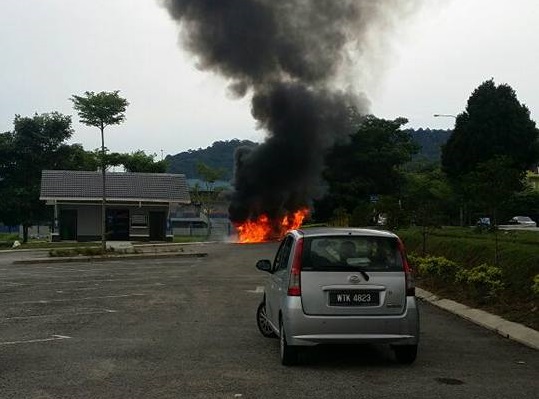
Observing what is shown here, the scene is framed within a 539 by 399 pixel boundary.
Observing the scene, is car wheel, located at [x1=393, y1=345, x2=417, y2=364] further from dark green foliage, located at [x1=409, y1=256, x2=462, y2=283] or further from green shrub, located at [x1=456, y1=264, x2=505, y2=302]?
dark green foliage, located at [x1=409, y1=256, x2=462, y2=283]

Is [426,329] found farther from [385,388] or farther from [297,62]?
[297,62]

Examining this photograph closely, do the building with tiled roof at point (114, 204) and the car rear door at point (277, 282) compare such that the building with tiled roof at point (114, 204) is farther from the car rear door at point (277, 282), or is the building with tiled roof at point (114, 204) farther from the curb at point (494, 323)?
the car rear door at point (277, 282)

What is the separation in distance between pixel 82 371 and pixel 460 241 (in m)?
11.4

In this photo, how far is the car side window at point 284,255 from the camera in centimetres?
777

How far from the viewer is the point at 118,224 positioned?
137ft

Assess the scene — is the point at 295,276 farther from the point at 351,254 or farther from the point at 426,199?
the point at 426,199

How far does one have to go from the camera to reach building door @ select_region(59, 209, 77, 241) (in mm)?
40812

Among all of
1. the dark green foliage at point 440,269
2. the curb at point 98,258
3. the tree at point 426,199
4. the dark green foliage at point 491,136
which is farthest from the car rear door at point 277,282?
the dark green foliage at point 491,136

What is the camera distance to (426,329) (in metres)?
9.82

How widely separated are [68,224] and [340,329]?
36816mm

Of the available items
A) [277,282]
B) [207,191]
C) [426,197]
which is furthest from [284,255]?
[207,191]

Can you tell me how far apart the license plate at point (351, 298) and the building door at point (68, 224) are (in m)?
36.4

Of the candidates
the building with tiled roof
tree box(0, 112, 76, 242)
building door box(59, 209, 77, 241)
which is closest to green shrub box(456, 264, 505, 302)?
the building with tiled roof

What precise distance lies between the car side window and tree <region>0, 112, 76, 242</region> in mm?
39662
